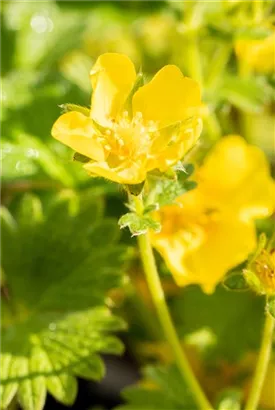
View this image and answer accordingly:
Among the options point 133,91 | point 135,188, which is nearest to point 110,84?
point 133,91

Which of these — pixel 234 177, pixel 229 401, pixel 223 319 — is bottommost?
pixel 229 401

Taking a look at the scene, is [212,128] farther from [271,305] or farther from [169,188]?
[271,305]

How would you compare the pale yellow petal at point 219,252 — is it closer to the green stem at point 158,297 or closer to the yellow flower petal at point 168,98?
the green stem at point 158,297

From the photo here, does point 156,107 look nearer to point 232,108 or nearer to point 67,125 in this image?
point 67,125

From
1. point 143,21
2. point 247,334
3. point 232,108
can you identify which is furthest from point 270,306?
point 143,21

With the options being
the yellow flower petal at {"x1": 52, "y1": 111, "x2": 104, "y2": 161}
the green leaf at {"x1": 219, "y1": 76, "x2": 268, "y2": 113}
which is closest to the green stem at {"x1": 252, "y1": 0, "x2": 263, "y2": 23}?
the green leaf at {"x1": 219, "y1": 76, "x2": 268, "y2": 113}

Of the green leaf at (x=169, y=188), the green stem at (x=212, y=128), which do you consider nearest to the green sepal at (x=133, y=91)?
the green leaf at (x=169, y=188)
